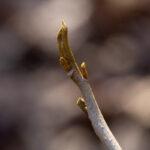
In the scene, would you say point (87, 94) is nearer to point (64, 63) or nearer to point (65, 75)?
point (64, 63)

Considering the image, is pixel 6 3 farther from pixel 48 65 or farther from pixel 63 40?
pixel 63 40

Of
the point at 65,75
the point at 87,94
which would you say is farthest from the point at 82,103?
the point at 65,75

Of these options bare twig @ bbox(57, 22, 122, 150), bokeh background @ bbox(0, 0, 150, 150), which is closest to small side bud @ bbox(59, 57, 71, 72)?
bare twig @ bbox(57, 22, 122, 150)

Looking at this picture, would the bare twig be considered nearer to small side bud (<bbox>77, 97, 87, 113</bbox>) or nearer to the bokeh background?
small side bud (<bbox>77, 97, 87, 113</bbox>)

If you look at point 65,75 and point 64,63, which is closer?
point 64,63

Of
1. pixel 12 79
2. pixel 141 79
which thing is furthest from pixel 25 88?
pixel 141 79

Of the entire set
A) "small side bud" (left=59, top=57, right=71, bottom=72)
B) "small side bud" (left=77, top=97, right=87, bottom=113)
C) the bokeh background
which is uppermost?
"small side bud" (left=59, top=57, right=71, bottom=72)

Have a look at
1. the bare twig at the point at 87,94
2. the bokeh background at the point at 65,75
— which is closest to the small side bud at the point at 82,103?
the bare twig at the point at 87,94

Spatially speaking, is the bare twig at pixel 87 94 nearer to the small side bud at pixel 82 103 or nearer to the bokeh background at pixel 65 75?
the small side bud at pixel 82 103
